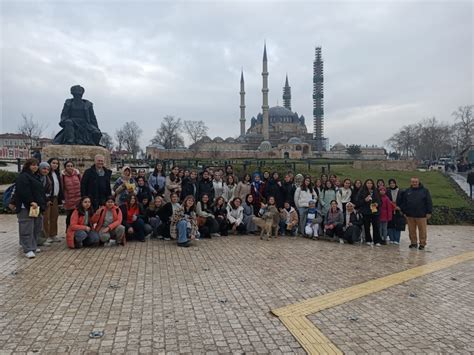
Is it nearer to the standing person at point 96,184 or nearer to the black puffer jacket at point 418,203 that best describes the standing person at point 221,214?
the standing person at point 96,184

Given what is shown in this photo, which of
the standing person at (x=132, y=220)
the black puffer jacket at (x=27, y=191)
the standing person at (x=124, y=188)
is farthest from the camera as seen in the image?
the standing person at (x=124, y=188)

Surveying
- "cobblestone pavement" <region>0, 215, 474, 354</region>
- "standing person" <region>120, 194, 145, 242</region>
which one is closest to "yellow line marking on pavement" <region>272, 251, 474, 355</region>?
"cobblestone pavement" <region>0, 215, 474, 354</region>

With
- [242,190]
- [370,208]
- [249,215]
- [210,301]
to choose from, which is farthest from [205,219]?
[210,301]

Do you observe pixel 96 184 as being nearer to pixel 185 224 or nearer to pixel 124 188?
pixel 124 188

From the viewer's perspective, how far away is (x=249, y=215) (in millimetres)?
9539

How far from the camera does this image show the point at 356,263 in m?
6.88

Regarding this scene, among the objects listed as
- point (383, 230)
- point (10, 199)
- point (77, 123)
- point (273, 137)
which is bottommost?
point (383, 230)

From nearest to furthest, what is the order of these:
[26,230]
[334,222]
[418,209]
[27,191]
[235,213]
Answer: [27,191] < [26,230] < [418,209] < [334,222] < [235,213]

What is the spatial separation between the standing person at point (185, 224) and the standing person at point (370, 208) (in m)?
3.86

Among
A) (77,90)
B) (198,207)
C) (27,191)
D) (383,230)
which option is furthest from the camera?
(77,90)

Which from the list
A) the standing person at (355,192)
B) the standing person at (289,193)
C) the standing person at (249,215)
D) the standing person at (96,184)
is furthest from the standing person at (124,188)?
the standing person at (355,192)

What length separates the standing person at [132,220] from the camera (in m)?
7.96

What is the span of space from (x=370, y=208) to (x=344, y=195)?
2.53ft

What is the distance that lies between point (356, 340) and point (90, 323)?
274cm
